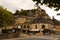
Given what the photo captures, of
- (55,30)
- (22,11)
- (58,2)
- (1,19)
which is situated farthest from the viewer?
(22,11)

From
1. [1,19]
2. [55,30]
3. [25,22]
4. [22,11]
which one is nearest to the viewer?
[1,19]

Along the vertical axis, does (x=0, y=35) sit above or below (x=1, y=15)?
below

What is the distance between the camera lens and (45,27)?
354 feet

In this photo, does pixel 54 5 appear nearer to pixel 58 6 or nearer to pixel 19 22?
pixel 58 6

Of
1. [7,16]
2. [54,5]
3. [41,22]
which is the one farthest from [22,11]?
[54,5]

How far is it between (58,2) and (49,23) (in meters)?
95.9

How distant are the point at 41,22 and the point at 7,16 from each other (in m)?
35.8

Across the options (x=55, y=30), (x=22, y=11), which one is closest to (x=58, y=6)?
(x=55, y=30)

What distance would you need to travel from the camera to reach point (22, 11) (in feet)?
500

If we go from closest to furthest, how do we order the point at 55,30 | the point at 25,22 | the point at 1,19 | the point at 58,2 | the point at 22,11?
the point at 58,2
the point at 1,19
the point at 55,30
the point at 25,22
the point at 22,11

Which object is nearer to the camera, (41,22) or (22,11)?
(41,22)

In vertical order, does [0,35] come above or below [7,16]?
below

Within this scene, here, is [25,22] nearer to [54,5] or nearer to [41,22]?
[41,22]

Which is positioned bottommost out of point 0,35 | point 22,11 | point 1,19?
point 0,35
